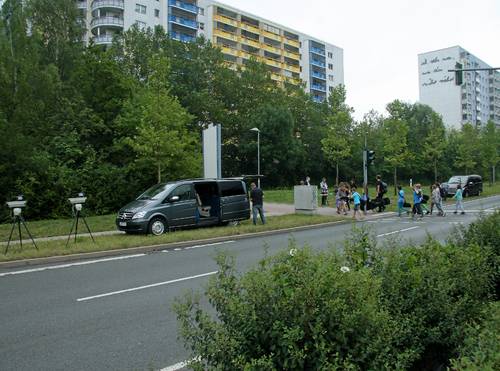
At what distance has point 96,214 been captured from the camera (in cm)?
2350

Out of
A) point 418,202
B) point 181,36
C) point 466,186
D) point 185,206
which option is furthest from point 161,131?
point 181,36

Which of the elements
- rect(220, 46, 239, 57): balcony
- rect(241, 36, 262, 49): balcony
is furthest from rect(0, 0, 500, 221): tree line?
rect(241, 36, 262, 49): balcony

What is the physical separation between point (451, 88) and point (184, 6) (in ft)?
239

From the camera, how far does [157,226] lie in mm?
15531

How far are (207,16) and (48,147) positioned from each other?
6072 centimetres

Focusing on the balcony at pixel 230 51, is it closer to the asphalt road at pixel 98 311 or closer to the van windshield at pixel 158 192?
the van windshield at pixel 158 192

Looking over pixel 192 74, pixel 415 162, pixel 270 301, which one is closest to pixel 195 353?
pixel 270 301

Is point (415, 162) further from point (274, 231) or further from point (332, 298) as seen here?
point (332, 298)

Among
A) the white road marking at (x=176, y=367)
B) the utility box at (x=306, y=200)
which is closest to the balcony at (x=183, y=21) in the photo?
the utility box at (x=306, y=200)

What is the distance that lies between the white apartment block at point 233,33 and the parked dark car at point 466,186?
3506 centimetres

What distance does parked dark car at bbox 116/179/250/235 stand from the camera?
50.3ft

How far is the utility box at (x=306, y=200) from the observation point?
882 inches

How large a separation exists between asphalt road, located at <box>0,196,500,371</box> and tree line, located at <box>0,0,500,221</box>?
43.6ft

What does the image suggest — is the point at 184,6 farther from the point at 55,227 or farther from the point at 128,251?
the point at 128,251
